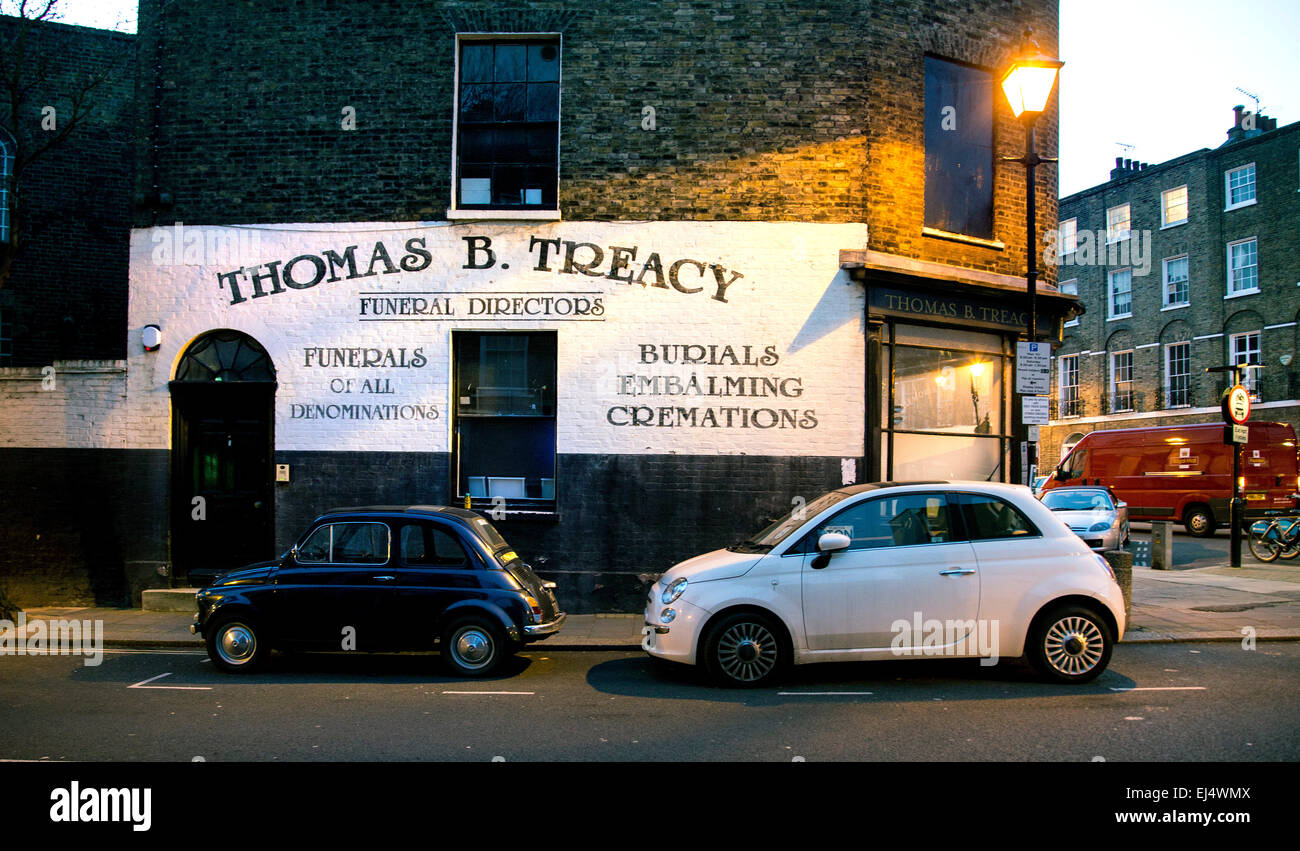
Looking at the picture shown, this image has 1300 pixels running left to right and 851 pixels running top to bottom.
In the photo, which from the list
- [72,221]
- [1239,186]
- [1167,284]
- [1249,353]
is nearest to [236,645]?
[72,221]

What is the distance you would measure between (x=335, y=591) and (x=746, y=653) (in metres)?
3.89

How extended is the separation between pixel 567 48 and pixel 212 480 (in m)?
7.72

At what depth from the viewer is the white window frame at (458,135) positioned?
12.5 m

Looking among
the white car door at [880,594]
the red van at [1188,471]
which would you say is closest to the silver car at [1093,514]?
the red van at [1188,471]

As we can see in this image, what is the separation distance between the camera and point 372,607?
861cm

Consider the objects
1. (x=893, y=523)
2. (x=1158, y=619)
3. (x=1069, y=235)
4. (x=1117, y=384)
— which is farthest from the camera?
(x=1069, y=235)

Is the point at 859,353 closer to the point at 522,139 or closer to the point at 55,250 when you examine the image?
the point at 522,139

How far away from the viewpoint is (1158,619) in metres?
11.4

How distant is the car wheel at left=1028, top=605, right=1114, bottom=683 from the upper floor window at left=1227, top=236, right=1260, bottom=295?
3191cm

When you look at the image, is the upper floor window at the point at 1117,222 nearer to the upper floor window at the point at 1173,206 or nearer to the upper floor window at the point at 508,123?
the upper floor window at the point at 1173,206

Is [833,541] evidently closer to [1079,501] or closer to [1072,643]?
A: [1072,643]

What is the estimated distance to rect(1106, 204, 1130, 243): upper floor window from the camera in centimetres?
3966
